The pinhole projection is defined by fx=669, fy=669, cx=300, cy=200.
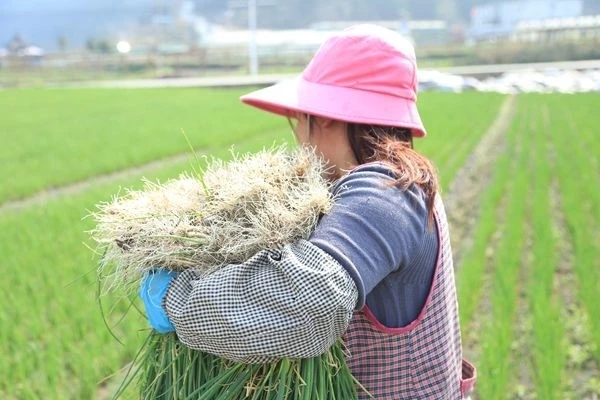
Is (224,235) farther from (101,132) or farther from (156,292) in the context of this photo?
(101,132)

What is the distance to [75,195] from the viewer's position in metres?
6.07

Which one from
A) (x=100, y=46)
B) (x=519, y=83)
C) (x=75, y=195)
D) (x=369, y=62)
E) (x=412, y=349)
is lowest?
(x=100, y=46)

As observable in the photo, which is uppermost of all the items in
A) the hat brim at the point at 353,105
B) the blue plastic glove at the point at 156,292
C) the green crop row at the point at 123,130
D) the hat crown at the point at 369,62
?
the hat crown at the point at 369,62

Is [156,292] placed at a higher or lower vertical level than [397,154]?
lower

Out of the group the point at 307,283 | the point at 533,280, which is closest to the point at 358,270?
the point at 307,283

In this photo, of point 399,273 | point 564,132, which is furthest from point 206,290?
point 564,132

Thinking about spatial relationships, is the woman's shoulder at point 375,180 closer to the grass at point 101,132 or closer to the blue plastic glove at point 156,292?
the blue plastic glove at point 156,292

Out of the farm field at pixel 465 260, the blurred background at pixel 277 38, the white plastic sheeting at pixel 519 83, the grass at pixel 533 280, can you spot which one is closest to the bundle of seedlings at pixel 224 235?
the farm field at pixel 465 260

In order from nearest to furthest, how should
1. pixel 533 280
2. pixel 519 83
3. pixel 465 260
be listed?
pixel 533 280 < pixel 465 260 < pixel 519 83

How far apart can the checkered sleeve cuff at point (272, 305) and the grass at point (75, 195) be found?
1.15 ft

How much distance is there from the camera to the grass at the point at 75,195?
8.82 ft

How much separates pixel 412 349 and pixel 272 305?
0.28 m

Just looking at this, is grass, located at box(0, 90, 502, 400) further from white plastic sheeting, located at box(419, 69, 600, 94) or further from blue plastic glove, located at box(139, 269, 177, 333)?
white plastic sheeting, located at box(419, 69, 600, 94)

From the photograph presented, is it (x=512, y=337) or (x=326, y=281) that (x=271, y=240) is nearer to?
(x=326, y=281)
